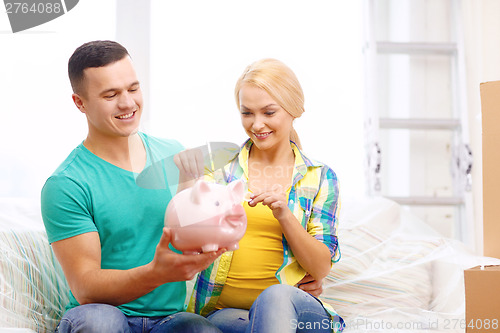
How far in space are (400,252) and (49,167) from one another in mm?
1365

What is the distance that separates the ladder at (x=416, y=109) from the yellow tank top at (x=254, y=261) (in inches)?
42.8

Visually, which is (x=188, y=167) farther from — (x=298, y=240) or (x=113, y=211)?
(x=298, y=240)

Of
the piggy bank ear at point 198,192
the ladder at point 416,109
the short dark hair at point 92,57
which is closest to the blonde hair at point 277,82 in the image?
the short dark hair at point 92,57

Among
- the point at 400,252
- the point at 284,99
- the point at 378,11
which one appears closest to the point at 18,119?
the point at 284,99

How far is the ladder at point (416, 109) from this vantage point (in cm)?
239

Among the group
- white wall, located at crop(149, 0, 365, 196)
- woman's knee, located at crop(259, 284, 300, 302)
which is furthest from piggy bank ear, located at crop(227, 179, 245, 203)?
white wall, located at crop(149, 0, 365, 196)

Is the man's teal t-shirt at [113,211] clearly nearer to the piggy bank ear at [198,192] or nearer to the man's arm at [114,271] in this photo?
the man's arm at [114,271]

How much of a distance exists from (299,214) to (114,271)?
1.58 ft

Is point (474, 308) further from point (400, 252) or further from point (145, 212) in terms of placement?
point (400, 252)

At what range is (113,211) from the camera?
3.92 feet

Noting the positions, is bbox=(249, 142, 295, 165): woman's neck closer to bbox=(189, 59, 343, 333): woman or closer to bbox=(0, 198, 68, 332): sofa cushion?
bbox=(189, 59, 343, 333): woman

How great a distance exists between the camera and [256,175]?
1.41 metres

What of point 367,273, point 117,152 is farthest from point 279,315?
point 367,273

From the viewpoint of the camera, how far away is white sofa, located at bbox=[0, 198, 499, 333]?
1382mm
